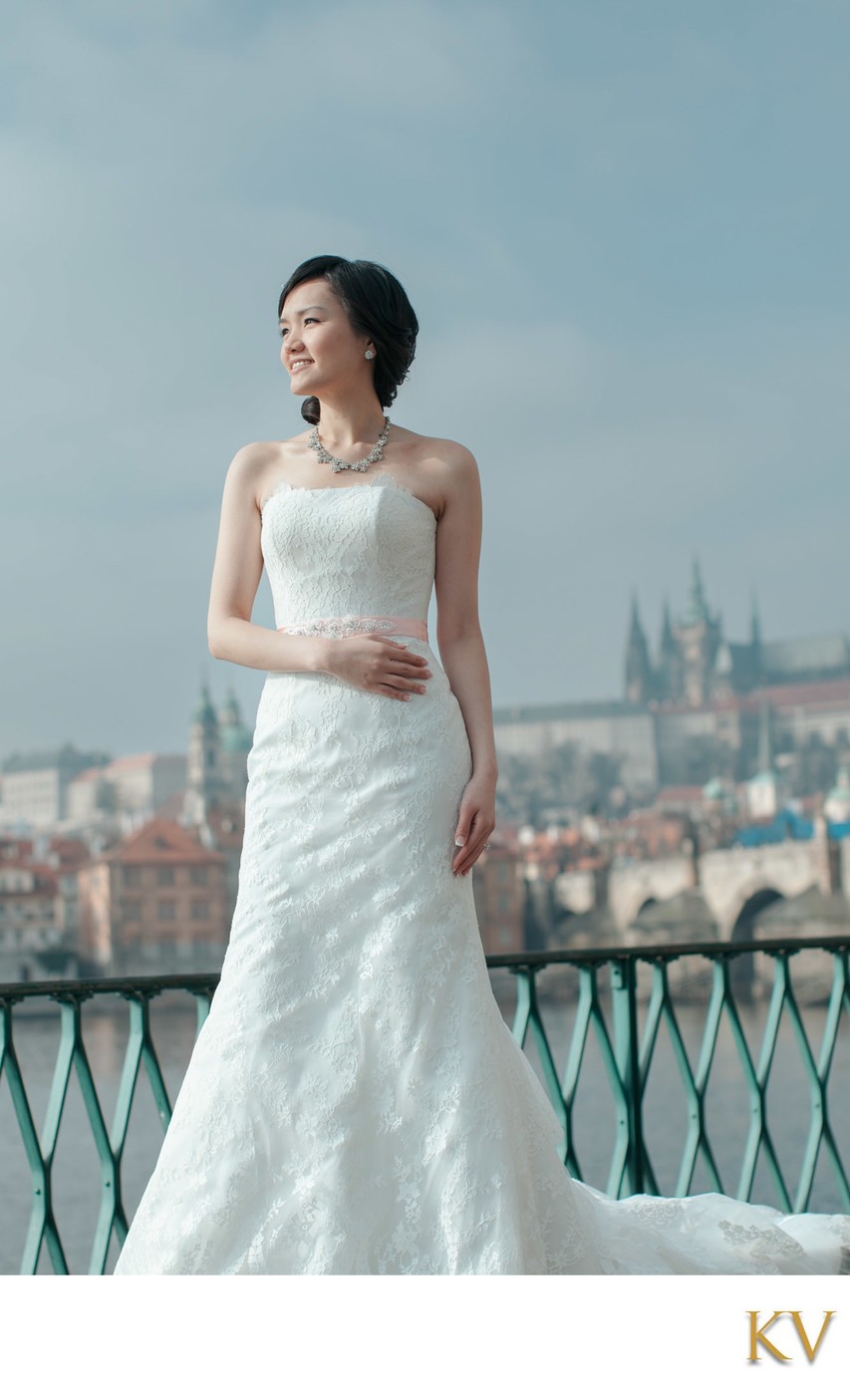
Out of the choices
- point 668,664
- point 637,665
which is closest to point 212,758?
point 637,665

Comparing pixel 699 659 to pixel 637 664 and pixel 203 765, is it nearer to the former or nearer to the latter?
pixel 637 664

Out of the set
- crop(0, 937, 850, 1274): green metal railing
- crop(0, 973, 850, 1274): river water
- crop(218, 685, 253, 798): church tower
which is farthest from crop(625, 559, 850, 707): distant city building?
crop(0, 937, 850, 1274): green metal railing

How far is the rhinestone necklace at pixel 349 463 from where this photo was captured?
2.01m

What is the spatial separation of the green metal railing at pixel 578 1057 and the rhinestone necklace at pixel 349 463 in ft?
2.78

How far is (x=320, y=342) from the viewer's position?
78.1 inches

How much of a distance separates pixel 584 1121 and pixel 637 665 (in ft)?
145

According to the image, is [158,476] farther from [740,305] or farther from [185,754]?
[740,305]

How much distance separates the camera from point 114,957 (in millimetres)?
46719

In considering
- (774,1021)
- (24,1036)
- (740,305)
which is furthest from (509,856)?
(774,1021)

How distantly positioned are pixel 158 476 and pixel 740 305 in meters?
27.4

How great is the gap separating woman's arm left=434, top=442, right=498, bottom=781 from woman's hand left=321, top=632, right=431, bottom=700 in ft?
0.48

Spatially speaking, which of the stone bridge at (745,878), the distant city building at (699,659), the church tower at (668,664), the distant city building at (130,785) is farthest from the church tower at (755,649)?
the distant city building at (130,785)

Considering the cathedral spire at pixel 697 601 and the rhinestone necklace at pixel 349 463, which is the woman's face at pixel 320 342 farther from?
the cathedral spire at pixel 697 601
